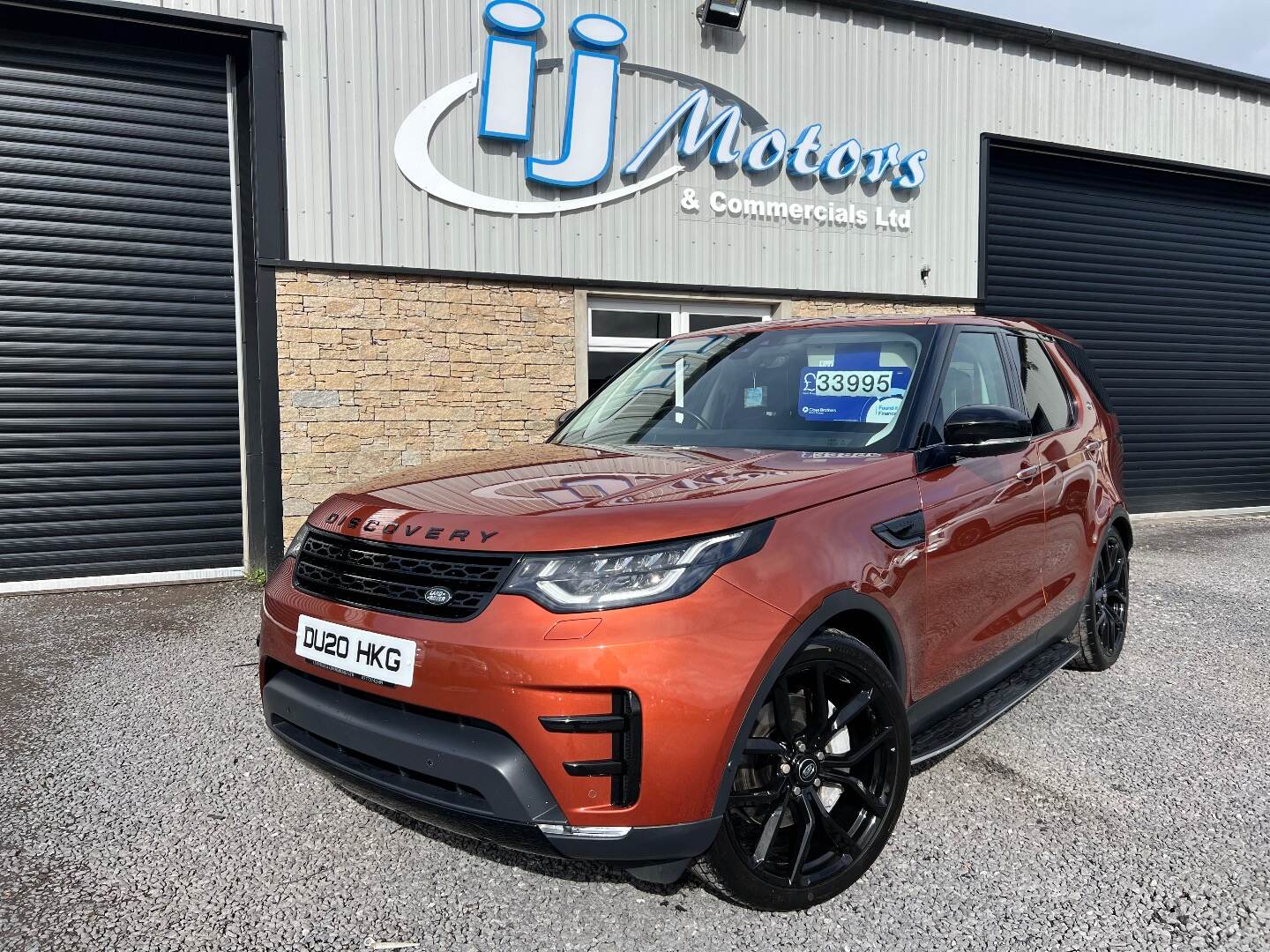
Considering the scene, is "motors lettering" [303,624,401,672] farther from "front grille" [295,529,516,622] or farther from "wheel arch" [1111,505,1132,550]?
"wheel arch" [1111,505,1132,550]

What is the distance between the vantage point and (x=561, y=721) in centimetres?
193

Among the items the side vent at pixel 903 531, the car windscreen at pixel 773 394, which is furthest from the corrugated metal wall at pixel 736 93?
the side vent at pixel 903 531

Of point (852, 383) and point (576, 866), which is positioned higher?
point (852, 383)

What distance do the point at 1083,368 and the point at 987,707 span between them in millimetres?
2408

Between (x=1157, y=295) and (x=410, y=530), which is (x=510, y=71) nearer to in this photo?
(x=410, y=530)

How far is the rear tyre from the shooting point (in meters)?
4.15

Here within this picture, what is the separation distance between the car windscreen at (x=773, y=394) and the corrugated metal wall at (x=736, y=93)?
423 centimetres

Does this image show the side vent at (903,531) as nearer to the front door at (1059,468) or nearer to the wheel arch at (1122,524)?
the front door at (1059,468)

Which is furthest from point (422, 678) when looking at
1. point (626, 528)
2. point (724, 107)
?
point (724, 107)

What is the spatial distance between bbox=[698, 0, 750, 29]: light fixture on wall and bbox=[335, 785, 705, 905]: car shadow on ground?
7.76 meters

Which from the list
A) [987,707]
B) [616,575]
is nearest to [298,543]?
[616,575]

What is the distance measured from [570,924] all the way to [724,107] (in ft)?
25.6

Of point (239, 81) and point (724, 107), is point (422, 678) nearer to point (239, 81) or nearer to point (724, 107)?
point (239, 81)

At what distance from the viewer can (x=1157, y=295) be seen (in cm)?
1099
